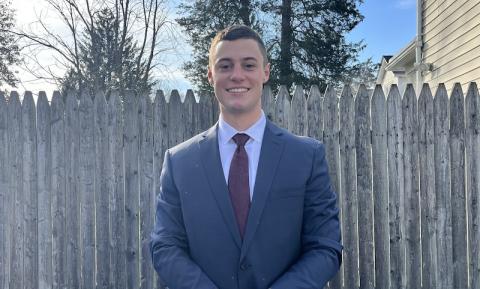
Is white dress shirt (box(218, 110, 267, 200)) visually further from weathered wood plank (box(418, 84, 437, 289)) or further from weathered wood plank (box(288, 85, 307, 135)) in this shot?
weathered wood plank (box(418, 84, 437, 289))

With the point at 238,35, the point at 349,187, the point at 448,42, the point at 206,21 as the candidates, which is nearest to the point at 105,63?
the point at 206,21

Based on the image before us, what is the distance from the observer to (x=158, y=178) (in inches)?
169

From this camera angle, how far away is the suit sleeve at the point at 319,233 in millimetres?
1830

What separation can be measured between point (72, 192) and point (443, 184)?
341cm

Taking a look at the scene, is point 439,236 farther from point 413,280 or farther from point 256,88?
point 256,88

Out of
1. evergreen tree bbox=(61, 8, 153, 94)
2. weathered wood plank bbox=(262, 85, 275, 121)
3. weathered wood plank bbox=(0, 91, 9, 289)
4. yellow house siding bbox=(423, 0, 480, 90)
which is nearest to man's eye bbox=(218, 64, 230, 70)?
weathered wood plank bbox=(262, 85, 275, 121)

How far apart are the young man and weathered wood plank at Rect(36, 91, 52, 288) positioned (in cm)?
275

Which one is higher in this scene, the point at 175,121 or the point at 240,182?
the point at 175,121

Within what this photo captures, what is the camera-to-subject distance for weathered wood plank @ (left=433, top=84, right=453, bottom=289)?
4.00m

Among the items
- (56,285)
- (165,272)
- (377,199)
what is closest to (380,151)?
(377,199)

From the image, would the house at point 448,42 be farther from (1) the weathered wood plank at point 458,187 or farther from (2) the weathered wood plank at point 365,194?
(2) the weathered wood plank at point 365,194

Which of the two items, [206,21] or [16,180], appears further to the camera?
[206,21]

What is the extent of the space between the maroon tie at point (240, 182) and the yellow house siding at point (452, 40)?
21.2 feet

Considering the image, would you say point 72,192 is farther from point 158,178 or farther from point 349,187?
point 349,187
